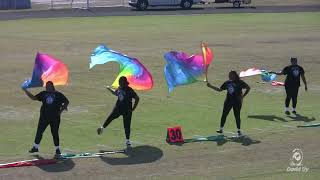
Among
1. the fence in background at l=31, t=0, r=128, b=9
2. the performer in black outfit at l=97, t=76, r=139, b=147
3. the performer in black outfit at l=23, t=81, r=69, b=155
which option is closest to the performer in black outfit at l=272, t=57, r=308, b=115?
the performer in black outfit at l=97, t=76, r=139, b=147

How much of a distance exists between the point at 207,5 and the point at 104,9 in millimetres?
12105

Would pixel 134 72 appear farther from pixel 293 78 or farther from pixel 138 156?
pixel 293 78

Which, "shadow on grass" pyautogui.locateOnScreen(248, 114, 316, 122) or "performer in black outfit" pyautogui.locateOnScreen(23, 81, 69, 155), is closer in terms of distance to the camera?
"performer in black outfit" pyautogui.locateOnScreen(23, 81, 69, 155)

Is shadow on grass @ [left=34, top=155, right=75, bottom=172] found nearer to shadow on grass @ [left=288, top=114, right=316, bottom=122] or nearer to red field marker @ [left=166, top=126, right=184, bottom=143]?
red field marker @ [left=166, top=126, right=184, bottom=143]

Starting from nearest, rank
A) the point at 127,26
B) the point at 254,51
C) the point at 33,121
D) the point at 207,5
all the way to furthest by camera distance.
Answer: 1. the point at 33,121
2. the point at 254,51
3. the point at 127,26
4. the point at 207,5

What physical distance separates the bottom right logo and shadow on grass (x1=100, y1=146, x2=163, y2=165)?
121 inches

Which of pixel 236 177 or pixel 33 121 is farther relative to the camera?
pixel 33 121

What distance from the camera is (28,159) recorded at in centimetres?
1623

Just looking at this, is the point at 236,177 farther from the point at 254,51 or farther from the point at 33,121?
the point at 254,51

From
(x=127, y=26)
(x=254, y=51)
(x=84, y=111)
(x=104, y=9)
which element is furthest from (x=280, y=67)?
(x=104, y=9)

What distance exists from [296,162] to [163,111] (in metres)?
7.63

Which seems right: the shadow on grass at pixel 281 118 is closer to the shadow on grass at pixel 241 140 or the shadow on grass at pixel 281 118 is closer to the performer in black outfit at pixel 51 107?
the shadow on grass at pixel 241 140

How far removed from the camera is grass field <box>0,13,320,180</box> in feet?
51.2

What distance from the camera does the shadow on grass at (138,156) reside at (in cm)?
1617
